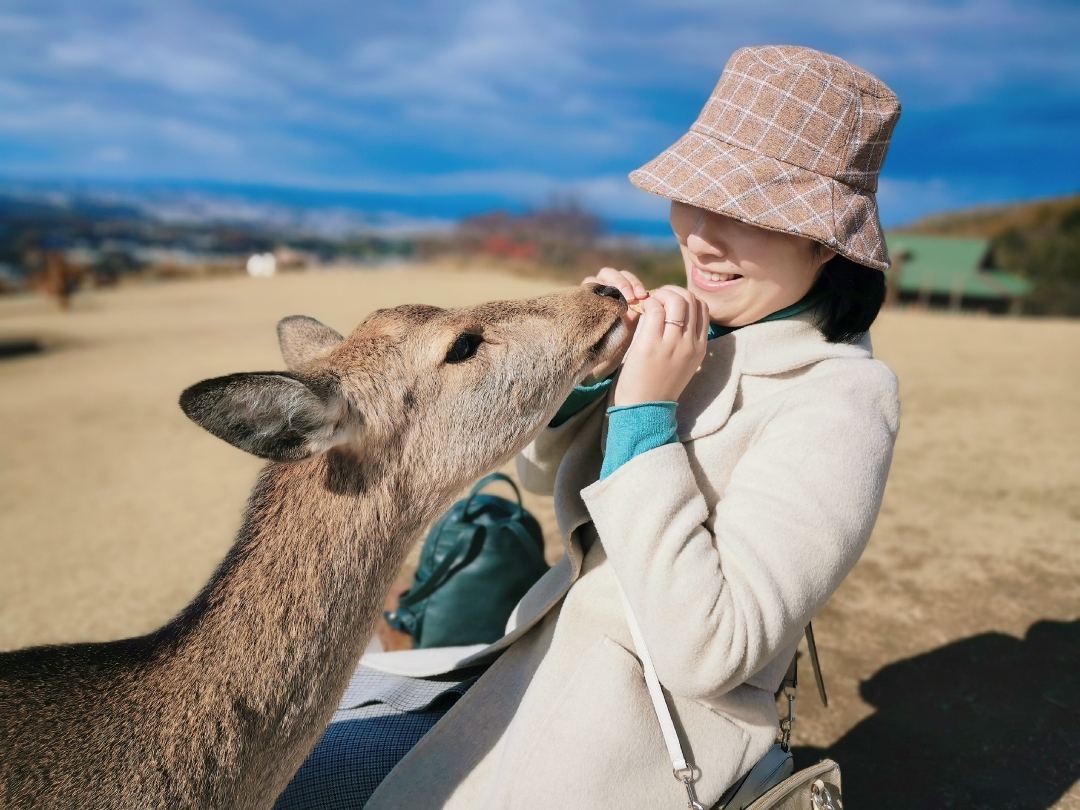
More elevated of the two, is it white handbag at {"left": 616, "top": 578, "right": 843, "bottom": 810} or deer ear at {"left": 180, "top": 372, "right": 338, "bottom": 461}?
deer ear at {"left": 180, "top": 372, "right": 338, "bottom": 461}

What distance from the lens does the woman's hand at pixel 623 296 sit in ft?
8.20

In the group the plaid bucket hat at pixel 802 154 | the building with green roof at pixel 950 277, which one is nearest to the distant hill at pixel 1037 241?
the building with green roof at pixel 950 277

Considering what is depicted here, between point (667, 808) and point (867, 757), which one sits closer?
point (667, 808)

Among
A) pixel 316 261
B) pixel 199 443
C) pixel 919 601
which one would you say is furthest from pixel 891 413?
pixel 316 261

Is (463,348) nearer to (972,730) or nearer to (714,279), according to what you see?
(714,279)

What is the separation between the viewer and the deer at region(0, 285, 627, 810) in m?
1.90

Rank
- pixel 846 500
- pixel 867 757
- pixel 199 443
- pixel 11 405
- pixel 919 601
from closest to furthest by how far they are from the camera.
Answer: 1. pixel 846 500
2. pixel 867 757
3. pixel 919 601
4. pixel 199 443
5. pixel 11 405

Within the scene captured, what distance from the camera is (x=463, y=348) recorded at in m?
2.46

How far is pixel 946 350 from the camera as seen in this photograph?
508 inches

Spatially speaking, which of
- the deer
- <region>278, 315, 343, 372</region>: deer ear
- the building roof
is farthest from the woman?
the building roof

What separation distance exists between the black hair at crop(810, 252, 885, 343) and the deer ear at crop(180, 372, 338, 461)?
4.81 ft

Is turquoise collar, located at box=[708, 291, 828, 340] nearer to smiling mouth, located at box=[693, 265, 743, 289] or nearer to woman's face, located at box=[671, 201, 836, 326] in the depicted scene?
woman's face, located at box=[671, 201, 836, 326]

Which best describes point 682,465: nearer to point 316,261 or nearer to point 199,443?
point 199,443

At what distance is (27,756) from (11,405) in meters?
11.2
